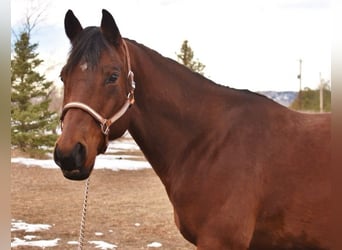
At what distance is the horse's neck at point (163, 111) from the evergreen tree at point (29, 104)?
25.5ft

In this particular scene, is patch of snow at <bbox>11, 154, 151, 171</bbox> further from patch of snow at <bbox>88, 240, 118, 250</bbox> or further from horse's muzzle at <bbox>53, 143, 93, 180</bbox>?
horse's muzzle at <bbox>53, 143, 93, 180</bbox>

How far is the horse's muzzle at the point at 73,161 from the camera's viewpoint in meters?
1.82

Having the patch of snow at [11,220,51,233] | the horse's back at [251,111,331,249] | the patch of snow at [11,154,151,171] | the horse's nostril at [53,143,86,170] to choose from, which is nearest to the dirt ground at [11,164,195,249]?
the patch of snow at [11,220,51,233]

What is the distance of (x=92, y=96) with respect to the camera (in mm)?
1943

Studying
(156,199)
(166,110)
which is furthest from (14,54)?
(166,110)

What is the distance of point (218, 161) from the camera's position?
2180 millimetres

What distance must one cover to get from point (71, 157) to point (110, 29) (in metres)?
0.72

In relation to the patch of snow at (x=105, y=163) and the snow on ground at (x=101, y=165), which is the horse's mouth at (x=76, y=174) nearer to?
the snow on ground at (x=101, y=165)

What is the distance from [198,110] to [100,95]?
645 millimetres

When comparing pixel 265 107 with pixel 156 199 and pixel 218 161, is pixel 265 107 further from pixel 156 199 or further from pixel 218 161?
pixel 156 199

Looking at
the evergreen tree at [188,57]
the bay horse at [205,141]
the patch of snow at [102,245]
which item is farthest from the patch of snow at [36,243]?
the evergreen tree at [188,57]

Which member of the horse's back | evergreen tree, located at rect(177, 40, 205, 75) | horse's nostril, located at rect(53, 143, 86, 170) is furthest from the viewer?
evergreen tree, located at rect(177, 40, 205, 75)

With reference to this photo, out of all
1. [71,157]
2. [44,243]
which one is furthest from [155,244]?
[71,157]

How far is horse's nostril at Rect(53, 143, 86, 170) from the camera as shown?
1818mm
